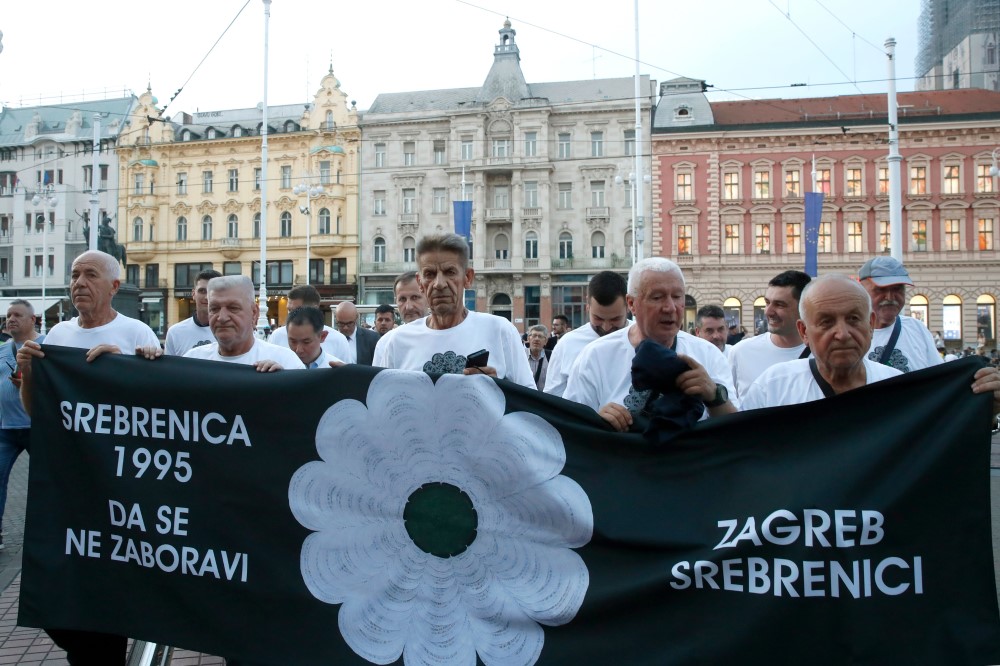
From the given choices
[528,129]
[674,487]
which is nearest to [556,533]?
[674,487]

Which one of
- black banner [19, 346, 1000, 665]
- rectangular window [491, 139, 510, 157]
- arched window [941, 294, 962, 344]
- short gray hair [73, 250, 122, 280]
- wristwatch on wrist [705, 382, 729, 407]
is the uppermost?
rectangular window [491, 139, 510, 157]

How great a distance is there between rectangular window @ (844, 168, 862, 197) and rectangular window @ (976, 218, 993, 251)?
6.46 meters

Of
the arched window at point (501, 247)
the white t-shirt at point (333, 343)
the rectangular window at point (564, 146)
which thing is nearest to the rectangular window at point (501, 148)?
the rectangular window at point (564, 146)

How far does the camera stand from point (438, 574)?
3115 mm

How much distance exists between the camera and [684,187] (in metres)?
45.4

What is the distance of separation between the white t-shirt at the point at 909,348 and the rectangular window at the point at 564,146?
44.0 meters

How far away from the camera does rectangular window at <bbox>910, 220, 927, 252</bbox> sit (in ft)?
143

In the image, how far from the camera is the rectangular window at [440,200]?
4903 centimetres

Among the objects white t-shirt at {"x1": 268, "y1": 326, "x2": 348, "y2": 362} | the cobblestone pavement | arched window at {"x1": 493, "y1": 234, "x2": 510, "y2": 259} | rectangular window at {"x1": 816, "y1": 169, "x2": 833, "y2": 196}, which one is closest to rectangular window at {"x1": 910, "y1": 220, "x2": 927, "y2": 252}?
rectangular window at {"x1": 816, "y1": 169, "x2": 833, "y2": 196}

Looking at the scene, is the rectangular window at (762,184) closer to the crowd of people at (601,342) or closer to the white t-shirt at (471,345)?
the crowd of people at (601,342)

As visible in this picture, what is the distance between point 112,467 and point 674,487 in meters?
2.47

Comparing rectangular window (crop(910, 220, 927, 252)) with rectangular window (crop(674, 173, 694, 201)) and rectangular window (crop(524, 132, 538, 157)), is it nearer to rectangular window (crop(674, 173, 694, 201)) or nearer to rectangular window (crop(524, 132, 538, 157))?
rectangular window (crop(674, 173, 694, 201))

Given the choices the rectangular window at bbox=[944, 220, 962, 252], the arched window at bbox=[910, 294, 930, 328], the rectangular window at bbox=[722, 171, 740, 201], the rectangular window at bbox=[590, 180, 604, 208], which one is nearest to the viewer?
the arched window at bbox=[910, 294, 930, 328]

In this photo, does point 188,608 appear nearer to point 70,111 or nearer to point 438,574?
point 438,574
